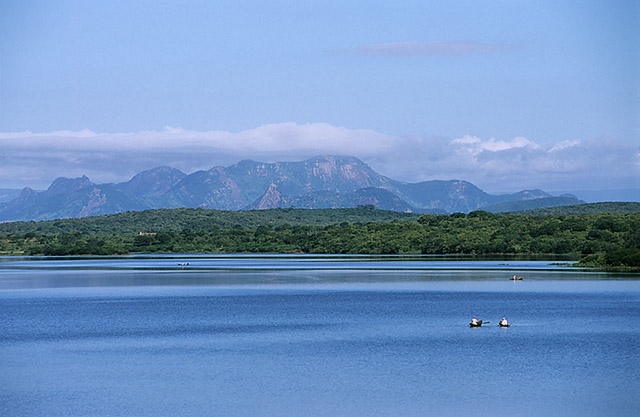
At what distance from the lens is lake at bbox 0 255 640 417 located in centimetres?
3125

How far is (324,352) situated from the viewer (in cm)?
4288

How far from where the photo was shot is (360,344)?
149ft

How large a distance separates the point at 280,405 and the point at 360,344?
1504 cm

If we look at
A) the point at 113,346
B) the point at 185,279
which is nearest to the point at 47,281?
the point at 185,279

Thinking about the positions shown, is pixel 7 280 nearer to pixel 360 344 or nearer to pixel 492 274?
pixel 492 274

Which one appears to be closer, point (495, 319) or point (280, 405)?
point (280, 405)

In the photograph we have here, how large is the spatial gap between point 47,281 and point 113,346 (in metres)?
58.6

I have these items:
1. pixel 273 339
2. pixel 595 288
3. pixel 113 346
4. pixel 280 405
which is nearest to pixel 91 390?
pixel 280 405

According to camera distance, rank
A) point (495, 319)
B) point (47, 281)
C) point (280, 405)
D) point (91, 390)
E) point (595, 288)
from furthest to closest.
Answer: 1. point (47, 281)
2. point (595, 288)
3. point (495, 319)
4. point (91, 390)
5. point (280, 405)

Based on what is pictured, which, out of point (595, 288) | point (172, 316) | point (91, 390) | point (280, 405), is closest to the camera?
point (280, 405)

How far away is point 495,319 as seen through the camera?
2274 inches

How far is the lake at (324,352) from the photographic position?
3125 cm

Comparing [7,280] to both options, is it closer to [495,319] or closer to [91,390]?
[495,319]

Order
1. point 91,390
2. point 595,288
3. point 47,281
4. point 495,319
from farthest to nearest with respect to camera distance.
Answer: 1. point 47,281
2. point 595,288
3. point 495,319
4. point 91,390
